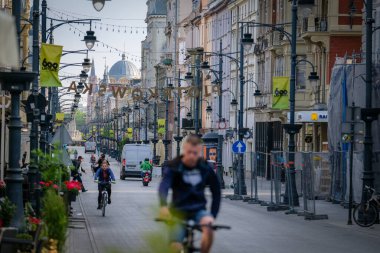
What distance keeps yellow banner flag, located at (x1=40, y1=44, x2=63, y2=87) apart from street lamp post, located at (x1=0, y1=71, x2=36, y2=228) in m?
15.3

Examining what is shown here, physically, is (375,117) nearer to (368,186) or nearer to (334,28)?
(368,186)

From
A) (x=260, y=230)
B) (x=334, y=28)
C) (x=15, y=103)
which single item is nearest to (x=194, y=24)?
(x=334, y=28)

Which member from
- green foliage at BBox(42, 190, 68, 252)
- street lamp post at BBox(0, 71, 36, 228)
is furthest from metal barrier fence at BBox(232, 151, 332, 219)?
green foliage at BBox(42, 190, 68, 252)

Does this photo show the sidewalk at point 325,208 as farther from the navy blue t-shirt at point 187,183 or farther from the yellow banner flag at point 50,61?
the navy blue t-shirt at point 187,183

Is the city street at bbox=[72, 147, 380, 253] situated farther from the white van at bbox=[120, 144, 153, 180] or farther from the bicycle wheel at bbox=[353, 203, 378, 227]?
the white van at bbox=[120, 144, 153, 180]

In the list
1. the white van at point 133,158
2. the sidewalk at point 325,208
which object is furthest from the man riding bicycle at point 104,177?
the white van at point 133,158

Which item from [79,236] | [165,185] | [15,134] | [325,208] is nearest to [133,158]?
[325,208]

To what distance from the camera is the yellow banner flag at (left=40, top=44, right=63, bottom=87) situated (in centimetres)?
3500

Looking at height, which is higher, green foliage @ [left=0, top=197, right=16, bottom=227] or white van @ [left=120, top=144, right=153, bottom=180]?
green foliage @ [left=0, top=197, right=16, bottom=227]

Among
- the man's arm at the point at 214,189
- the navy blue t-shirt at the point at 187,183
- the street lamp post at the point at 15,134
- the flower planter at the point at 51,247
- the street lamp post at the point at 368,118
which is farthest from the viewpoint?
the street lamp post at the point at 368,118

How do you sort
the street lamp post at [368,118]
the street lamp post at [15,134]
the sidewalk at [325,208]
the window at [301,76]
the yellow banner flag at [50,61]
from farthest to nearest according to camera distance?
the window at [301,76], the yellow banner flag at [50,61], the sidewalk at [325,208], the street lamp post at [368,118], the street lamp post at [15,134]

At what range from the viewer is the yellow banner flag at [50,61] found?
35.0 m

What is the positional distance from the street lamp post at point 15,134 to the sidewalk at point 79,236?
1238 mm

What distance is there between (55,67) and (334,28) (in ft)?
91.4
